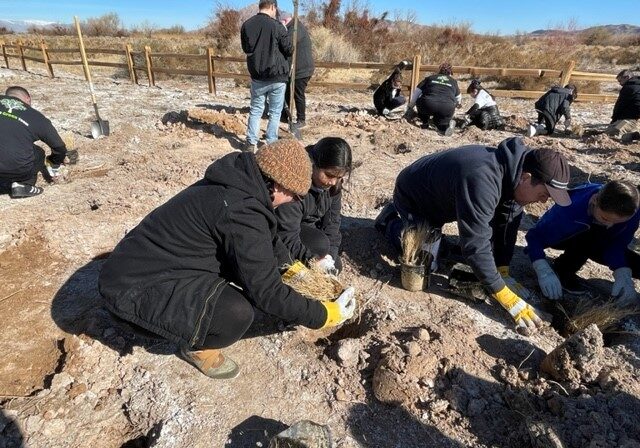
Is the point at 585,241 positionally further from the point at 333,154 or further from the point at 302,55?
the point at 302,55

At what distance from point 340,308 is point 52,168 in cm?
443

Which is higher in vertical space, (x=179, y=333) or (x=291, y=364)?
(x=179, y=333)

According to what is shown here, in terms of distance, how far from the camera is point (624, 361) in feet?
8.09

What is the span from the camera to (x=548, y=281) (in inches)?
123

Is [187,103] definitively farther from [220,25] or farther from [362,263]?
[220,25]

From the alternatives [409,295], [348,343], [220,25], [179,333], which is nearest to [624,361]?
[409,295]

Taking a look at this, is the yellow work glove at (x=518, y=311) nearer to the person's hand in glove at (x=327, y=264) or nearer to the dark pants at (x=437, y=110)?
the person's hand in glove at (x=327, y=264)

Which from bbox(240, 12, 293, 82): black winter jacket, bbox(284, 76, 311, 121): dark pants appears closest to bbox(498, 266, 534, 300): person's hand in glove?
bbox(240, 12, 293, 82): black winter jacket

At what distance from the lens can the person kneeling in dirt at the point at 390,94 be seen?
8461 millimetres

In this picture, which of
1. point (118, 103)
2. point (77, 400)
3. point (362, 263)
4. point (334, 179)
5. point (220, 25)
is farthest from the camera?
point (220, 25)

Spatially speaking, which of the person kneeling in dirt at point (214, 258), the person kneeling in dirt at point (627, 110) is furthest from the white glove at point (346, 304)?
the person kneeling in dirt at point (627, 110)

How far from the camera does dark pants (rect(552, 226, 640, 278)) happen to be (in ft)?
10.2

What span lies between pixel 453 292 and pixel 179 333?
193cm

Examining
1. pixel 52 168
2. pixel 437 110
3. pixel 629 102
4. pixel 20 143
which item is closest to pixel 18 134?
pixel 20 143
